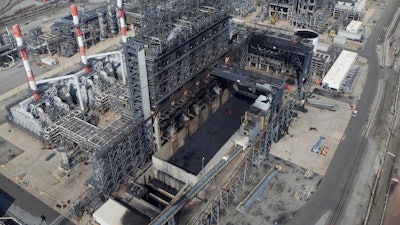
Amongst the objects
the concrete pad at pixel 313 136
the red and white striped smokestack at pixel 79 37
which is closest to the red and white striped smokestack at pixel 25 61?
the red and white striped smokestack at pixel 79 37

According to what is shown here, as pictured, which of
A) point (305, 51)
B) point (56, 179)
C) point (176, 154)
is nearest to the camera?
point (56, 179)

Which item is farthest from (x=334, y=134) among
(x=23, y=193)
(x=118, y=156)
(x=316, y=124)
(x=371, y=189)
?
(x=23, y=193)

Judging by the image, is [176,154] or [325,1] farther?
[325,1]

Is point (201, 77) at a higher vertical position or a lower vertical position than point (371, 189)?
higher

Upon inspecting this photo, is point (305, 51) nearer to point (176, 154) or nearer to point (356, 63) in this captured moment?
point (356, 63)

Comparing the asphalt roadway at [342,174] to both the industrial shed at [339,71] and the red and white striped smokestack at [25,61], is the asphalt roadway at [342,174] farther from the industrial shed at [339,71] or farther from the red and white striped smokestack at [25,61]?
the red and white striped smokestack at [25,61]

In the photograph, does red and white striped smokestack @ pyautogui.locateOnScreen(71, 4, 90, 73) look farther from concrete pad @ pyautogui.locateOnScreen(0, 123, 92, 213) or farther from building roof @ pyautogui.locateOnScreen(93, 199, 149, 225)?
building roof @ pyautogui.locateOnScreen(93, 199, 149, 225)
